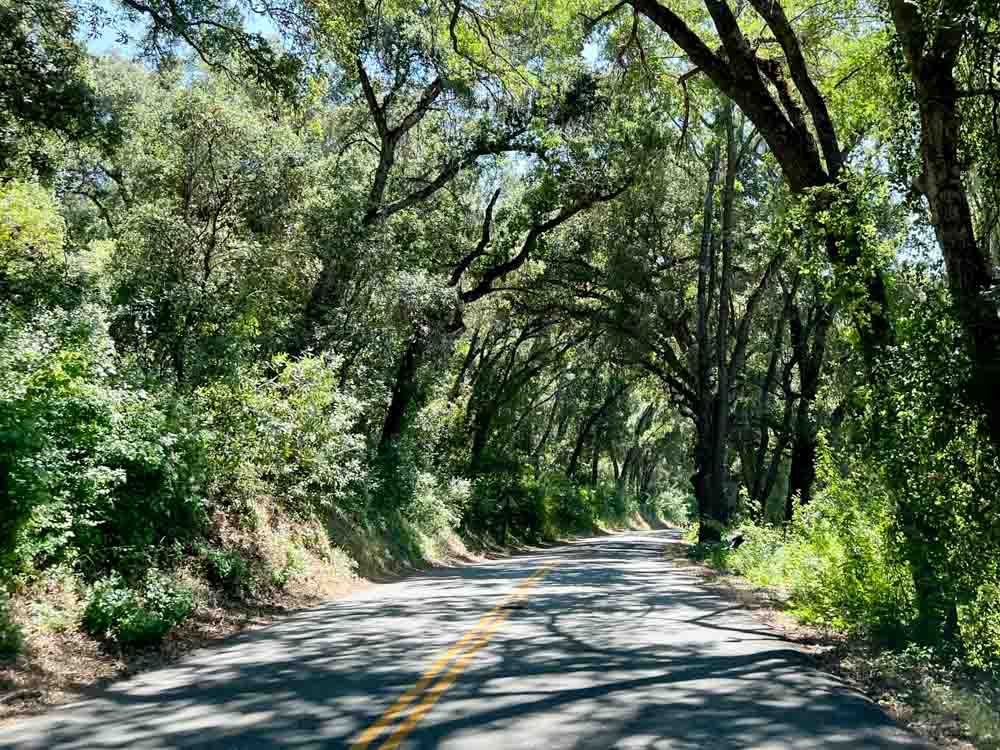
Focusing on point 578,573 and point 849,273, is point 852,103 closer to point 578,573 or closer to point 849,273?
point 849,273

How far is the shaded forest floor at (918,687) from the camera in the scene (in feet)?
21.9

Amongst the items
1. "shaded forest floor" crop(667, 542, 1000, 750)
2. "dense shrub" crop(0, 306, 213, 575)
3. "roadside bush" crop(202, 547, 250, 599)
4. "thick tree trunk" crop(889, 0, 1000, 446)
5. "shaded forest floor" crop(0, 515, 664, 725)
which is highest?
"thick tree trunk" crop(889, 0, 1000, 446)

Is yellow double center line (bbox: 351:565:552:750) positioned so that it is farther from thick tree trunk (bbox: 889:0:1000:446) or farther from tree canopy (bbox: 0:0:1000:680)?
thick tree trunk (bbox: 889:0:1000:446)

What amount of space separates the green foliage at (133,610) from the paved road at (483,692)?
2.02 feet

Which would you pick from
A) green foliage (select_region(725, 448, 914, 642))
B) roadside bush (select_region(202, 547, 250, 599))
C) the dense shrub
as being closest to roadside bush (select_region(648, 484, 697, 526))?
green foliage (select_region(725, 448, 914, 642))

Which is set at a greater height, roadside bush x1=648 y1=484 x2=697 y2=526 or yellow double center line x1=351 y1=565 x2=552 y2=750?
roadside bush x1=648 y1=484 x2=697 y2=526

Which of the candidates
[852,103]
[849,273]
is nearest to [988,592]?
[849,273]

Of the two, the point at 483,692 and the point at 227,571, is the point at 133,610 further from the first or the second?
the point at 483,692

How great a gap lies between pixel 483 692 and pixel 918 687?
3918mm

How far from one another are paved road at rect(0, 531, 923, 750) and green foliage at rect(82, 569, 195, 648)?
2.02 feet

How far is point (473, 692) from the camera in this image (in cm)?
762

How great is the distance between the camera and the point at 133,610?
9383 millimetres

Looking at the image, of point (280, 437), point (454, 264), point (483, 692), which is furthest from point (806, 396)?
point (483, 692)

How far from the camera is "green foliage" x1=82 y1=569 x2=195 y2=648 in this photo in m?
9.09
